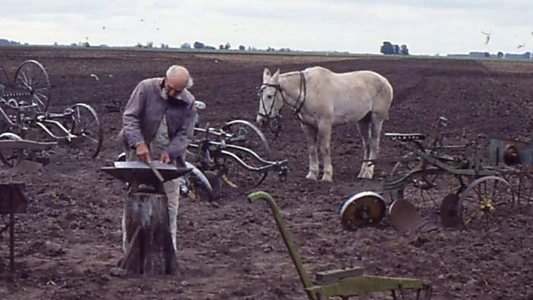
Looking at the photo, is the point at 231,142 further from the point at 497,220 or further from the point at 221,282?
the point at 221,282

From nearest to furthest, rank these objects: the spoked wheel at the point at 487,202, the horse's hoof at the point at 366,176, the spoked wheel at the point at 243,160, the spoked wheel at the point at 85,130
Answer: the spoked wheel at the point at 487,202 → the spoked wheel at the point at 243,160 → the horse's hoof at the point at 366,176 → the spoked wheel at the point at 85,130

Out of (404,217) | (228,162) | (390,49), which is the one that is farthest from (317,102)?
(390,49)

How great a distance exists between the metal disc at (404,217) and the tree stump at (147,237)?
11.4 ft

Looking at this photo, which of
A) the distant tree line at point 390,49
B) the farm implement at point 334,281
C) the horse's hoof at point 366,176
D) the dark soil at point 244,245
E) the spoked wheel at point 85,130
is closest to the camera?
the farm implement at point 334,281

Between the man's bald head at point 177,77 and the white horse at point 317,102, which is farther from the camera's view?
the white horse at point 317,102

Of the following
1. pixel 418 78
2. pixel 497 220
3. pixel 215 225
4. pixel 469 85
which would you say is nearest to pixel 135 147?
pixel 215 225

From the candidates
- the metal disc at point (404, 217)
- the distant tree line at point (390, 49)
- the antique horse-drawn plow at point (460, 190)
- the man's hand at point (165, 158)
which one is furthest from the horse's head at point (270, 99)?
Result: the distant tree line at point (390, 49)

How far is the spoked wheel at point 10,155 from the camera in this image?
15891 millimetres

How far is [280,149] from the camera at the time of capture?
19625mm

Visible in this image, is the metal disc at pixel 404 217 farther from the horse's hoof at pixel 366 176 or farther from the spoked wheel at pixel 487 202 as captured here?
the horse's hoof at pixel 366 176

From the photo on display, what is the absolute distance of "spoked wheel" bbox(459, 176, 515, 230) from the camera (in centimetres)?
1208

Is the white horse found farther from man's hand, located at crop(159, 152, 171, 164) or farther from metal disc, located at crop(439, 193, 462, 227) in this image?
man's hand, located at crop(159, 152, 171, 164)

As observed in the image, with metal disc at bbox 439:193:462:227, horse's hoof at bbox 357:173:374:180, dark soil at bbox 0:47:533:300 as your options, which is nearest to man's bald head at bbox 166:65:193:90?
dark soil at bbox 0:47:533:300

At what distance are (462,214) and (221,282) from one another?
3740mm
